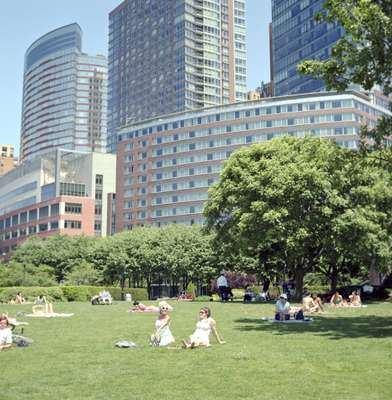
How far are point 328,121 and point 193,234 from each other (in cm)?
6572

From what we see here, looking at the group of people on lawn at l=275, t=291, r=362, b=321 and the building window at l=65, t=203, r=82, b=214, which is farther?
the building window at l=65, t=203, r=82, b=214

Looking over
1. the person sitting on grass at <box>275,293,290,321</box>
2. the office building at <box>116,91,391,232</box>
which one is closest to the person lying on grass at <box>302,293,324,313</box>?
the person sitting on grass at <box>275,293,290,321</box>

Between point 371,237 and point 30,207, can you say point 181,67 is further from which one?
point 371,237

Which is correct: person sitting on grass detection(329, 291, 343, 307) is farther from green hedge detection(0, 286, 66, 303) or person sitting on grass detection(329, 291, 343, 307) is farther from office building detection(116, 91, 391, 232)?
office building detection(116, 91, 391, 232)

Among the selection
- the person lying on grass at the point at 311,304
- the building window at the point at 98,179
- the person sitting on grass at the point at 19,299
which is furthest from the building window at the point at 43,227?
the person lying on grass at the point at 311,304

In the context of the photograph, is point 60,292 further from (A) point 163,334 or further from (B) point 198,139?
(B) point 198,139

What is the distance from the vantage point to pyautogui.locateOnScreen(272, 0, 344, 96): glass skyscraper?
158 metres

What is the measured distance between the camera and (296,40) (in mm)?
169750

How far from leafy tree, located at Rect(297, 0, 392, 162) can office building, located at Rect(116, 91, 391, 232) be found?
106 m

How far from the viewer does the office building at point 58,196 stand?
516 feet

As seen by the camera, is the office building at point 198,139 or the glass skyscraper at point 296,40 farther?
the glass skyscraper at point 296,40

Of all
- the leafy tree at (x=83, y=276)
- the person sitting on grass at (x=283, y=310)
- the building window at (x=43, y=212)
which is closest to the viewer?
the person sitting on grass at (x=283, y=310)

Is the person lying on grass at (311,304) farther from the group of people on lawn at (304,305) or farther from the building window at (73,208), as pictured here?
the building window at (73,208)

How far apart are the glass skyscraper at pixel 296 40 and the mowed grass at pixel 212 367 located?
145 meters
